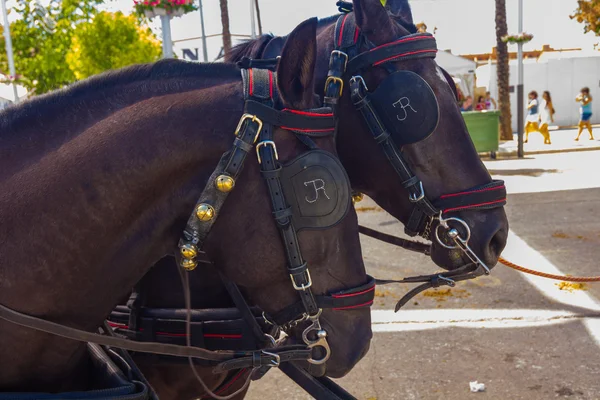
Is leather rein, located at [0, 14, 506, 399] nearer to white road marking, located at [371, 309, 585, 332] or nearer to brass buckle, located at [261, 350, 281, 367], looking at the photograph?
brass buckle, located at [261, 350, 281, 367]

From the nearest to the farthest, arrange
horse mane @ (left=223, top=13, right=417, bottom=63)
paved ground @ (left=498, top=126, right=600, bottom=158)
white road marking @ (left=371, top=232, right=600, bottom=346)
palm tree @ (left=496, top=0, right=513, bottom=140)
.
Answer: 1. horse mane @ (left=223, top=13, right=417, bottom=63)
2. white road marking @ (left=371, top=232, right=600, bottom=346)
3. paved ground @ (left=498, top=126, right=600, bottom=158)
4. palm tree @ (left=496, top=0, right=513, bottom=140)

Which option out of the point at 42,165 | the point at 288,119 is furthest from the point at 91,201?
the point at 288,119

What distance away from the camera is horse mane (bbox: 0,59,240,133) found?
154cm

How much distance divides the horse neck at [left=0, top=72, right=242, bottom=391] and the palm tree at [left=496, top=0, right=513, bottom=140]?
1778 centimetres

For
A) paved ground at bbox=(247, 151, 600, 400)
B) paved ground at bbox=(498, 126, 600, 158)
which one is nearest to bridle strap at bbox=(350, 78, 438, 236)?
paved ground at bbox=(247, 151, 600, 400)

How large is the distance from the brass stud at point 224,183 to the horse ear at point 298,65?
10.7 inches

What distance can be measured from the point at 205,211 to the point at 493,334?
3475mm

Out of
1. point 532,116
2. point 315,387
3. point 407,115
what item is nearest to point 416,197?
point 407,115

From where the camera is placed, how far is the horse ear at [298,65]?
154cm

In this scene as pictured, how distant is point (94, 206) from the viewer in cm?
147

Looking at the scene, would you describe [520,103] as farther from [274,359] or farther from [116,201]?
[116,201]

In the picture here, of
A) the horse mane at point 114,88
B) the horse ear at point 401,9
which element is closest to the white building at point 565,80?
the horse ear at point 401,9

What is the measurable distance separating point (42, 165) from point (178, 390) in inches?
45.1

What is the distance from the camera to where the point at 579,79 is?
26.6 m
